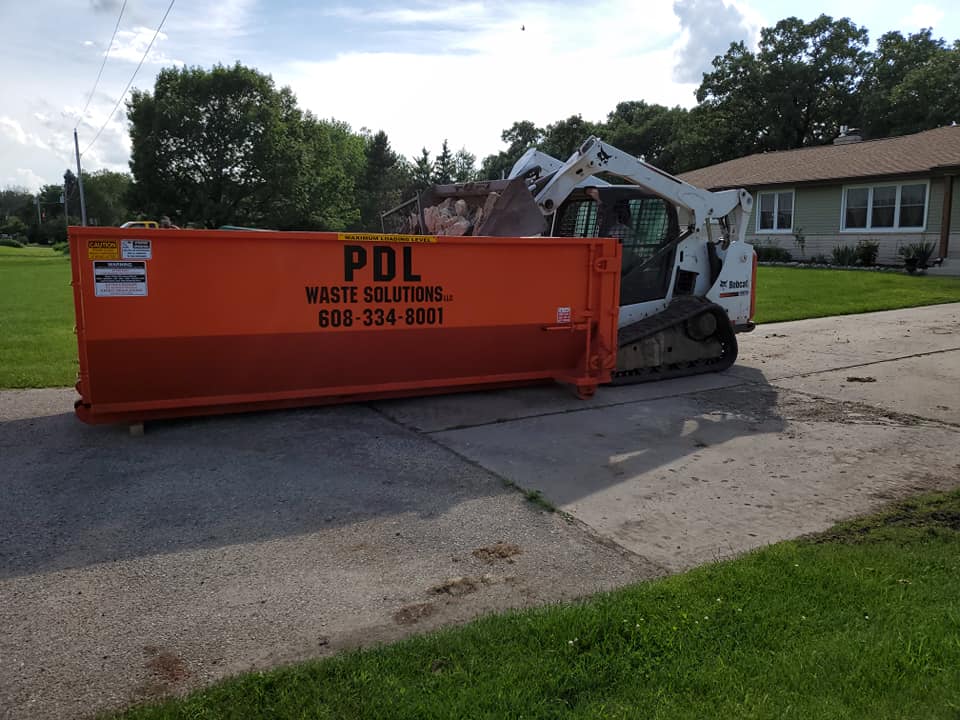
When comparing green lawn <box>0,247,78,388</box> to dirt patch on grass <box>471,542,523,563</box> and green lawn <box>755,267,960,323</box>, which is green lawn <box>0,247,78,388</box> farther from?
green lawn <box>755,267,960,323</box>

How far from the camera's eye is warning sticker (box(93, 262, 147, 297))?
5.74m

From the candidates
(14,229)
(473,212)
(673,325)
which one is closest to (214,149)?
(473,212)

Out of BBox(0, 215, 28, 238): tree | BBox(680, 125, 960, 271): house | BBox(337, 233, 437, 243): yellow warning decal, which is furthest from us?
BBox(0, 215, 28, 238): tree

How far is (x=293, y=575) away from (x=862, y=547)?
2.90 m

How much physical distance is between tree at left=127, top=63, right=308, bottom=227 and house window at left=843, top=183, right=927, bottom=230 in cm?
3957

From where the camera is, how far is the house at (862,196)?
74.3 ft

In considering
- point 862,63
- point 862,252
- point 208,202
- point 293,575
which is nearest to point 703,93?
point 862,63

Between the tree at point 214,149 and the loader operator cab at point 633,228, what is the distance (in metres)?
46.9

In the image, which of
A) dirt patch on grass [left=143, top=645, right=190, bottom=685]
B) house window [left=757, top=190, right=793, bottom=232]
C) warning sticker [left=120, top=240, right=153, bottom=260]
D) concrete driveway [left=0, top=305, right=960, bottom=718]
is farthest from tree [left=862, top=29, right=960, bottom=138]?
dirt patch on grass [left=143, top=645, right=190, bottom=685]

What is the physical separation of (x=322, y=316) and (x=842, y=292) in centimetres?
1400

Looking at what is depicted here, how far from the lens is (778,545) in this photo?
4082 millimetres

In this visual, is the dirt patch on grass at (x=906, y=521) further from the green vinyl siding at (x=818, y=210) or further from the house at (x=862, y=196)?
the green vinyl siding at (x=818, y=210)

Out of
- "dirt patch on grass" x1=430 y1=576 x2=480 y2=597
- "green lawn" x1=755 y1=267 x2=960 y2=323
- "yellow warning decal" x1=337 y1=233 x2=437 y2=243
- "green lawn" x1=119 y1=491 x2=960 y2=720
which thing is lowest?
"dirt patch on grass" x1=430 y1=576 x2=480 y2=597

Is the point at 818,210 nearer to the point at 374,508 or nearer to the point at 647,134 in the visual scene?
the point at 374,508
